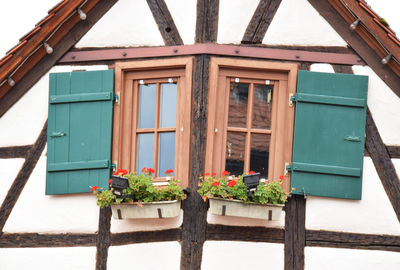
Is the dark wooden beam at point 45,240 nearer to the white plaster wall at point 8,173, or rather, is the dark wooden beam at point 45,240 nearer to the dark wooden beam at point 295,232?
the white plaster wall at point 8,173

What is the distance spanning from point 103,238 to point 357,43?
10.2 feet

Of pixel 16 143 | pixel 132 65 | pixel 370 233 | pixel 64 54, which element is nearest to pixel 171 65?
pixel 132 65

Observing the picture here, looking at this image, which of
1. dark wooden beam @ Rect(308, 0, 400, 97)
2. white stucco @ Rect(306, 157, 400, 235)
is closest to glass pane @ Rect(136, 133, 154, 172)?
white stucco @ Rect(306, 157, 400, 235)

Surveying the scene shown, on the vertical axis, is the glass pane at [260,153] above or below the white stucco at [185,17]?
below

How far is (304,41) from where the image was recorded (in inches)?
392

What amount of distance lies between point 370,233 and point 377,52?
176 centimetres

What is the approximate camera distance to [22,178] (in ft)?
33.4

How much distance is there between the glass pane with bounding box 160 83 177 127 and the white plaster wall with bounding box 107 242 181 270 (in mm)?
1226

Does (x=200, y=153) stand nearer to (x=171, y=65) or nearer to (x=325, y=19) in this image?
(x=171, y=65)

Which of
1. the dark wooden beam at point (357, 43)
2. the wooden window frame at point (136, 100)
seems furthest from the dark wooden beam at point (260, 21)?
→ the wooden window frame at point (136, 100)

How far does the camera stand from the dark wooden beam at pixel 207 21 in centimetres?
990

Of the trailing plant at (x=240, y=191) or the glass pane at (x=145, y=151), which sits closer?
the trailing plant at (x=240, y=191)

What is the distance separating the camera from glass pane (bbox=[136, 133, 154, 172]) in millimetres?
9969

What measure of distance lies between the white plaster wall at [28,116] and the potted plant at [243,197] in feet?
6.43
